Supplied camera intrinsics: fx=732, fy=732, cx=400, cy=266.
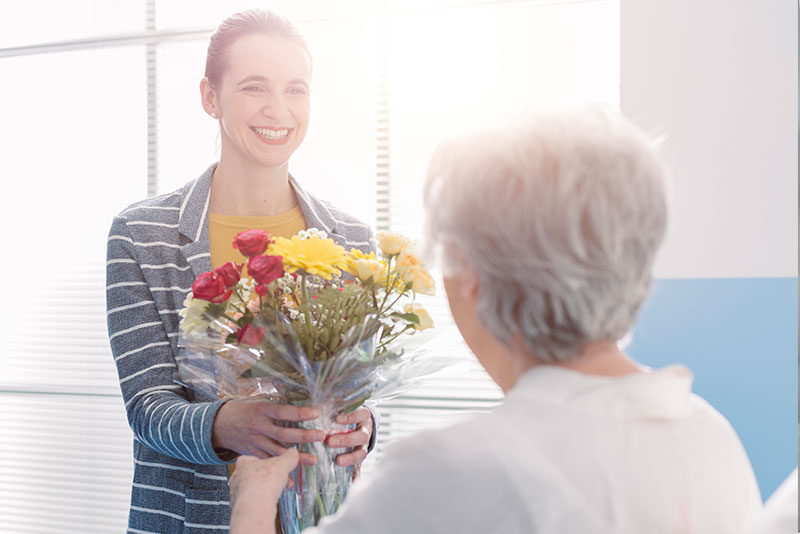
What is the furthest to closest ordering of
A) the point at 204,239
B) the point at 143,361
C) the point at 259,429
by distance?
the point at 204,239 → the point at 143,361 → the point at 259,429

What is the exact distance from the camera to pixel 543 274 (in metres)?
0.88

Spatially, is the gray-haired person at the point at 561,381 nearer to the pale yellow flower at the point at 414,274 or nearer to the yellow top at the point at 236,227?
the pale yellow flower at the point at 414,274

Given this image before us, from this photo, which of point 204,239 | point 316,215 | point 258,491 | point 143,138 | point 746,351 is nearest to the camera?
point 258,491

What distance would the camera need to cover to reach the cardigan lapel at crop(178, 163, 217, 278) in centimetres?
186

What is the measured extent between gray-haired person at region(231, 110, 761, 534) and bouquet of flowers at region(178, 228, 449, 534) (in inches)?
13.2

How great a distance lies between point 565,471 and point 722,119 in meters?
2.01

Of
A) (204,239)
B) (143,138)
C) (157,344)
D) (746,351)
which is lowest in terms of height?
(746,351)

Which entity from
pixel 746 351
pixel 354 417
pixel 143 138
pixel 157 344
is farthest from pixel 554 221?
pixel 143 138

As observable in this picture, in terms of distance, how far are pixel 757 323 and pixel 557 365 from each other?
177cm

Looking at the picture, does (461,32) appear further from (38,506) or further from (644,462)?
(38,506)

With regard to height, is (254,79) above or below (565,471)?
above

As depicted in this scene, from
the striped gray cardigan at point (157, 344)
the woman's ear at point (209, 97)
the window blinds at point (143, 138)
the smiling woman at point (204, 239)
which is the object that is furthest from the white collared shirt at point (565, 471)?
the window blinds at point (143, 138)

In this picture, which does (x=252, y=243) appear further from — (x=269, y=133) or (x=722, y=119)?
(x=722, y=119)

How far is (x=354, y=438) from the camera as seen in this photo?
137cm
